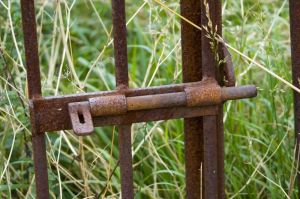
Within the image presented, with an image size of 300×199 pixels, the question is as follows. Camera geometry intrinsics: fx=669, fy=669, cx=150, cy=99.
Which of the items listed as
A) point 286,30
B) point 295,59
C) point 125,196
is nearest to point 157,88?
point 125,196

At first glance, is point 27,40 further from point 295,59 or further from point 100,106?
point 295,59

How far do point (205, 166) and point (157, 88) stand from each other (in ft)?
0.64

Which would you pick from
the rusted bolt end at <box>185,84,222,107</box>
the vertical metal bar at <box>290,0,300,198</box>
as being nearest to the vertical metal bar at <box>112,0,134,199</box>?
the rusted bolt end at <box>185,84,222,107</box>

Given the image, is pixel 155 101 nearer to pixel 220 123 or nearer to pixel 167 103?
pixel 167 103

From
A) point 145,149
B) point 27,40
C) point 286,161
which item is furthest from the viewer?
point 145,149

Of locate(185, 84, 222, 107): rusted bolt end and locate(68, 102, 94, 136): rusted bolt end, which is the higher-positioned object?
locate(185, 84, 222, 107): rusted bolt end

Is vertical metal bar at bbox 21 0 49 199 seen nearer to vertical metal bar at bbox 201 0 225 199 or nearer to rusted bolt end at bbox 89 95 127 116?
rusted bolt end at bbox 89 95 127 116

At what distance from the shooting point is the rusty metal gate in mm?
1241

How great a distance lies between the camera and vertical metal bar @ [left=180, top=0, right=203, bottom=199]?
4.42ft

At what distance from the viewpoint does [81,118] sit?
1.26 metres

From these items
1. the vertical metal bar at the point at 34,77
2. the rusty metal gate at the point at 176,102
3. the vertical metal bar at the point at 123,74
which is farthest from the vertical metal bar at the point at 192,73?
the vertical metal bar at the point at 34,77

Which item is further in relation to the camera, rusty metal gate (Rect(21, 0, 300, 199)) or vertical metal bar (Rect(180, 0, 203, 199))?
vertical metal bar (Rect(180, 0, 203, 199))

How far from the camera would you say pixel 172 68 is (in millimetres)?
2342

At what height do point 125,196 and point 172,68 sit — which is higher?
point 172,68
